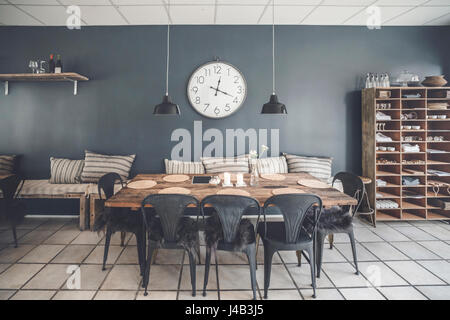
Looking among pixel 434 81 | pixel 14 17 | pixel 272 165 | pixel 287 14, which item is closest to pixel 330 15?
pixel 287 14

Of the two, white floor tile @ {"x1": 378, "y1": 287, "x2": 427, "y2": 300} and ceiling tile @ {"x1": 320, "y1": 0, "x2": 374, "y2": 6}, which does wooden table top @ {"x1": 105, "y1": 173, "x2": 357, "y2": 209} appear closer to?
white floor tile @ {"x1": 378, "y1": 287, "x2": 427, "y2": 300}

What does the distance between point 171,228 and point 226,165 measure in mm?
2033

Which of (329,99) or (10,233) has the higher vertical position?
(329,99)

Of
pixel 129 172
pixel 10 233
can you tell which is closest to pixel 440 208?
pixel 129 172

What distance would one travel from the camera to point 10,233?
372 cm

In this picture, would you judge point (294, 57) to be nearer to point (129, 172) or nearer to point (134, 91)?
point (134, 91)

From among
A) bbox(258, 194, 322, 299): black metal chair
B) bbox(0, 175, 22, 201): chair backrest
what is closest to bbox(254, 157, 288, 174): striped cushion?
bbox(258, 194, 322, 299): black metal chair

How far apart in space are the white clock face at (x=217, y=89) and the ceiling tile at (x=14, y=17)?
2.50m

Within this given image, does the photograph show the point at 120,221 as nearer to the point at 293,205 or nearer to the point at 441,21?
the point at 293,205

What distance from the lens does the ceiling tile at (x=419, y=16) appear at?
3852 mm
